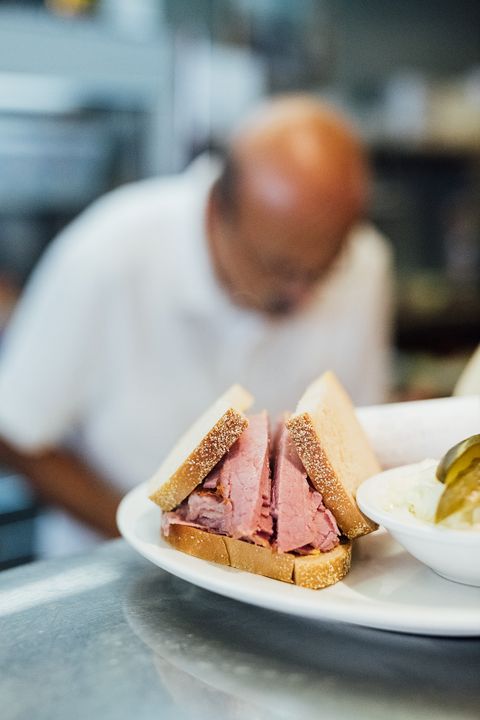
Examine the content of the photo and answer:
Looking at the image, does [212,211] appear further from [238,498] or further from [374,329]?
[238,498]

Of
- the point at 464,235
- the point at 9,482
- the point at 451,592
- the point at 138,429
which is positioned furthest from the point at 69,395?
the point at 464,235

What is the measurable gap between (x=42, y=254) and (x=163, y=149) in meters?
0.56

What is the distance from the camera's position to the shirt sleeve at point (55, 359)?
2314 mm

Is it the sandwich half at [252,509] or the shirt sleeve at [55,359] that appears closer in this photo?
the sandwich half at [252,509]

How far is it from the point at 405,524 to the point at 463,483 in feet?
0.22

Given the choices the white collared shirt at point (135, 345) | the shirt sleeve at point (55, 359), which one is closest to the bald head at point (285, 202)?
the white collared shirt at point (135, 345)

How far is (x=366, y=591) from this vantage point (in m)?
0.83

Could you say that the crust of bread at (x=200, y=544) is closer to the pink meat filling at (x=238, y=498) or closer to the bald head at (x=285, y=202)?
the pink meat filling at (x=238, y=498)

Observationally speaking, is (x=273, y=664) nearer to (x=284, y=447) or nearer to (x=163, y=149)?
(x=284, y=447)

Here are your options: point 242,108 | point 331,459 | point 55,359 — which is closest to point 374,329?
point 55,359

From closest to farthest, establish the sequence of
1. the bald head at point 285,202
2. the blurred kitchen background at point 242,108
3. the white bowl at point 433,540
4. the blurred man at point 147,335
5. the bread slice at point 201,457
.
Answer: the white bowl at point 433,540 < the bread slice at point 201,457 < the bald head at point 285,202 < the blurred man at point 147,335 < the blurred kitchen background at point 242,108

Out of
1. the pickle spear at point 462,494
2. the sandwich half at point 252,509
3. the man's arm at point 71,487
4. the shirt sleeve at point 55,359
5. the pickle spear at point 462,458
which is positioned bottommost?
the man's arm at point 71,487

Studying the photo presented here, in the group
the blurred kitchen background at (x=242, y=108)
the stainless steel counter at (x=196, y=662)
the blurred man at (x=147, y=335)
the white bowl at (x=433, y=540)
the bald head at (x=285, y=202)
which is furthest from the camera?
the blurred kitchen background at (x=242, y=108)

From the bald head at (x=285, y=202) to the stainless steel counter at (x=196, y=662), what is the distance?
1318 mm
